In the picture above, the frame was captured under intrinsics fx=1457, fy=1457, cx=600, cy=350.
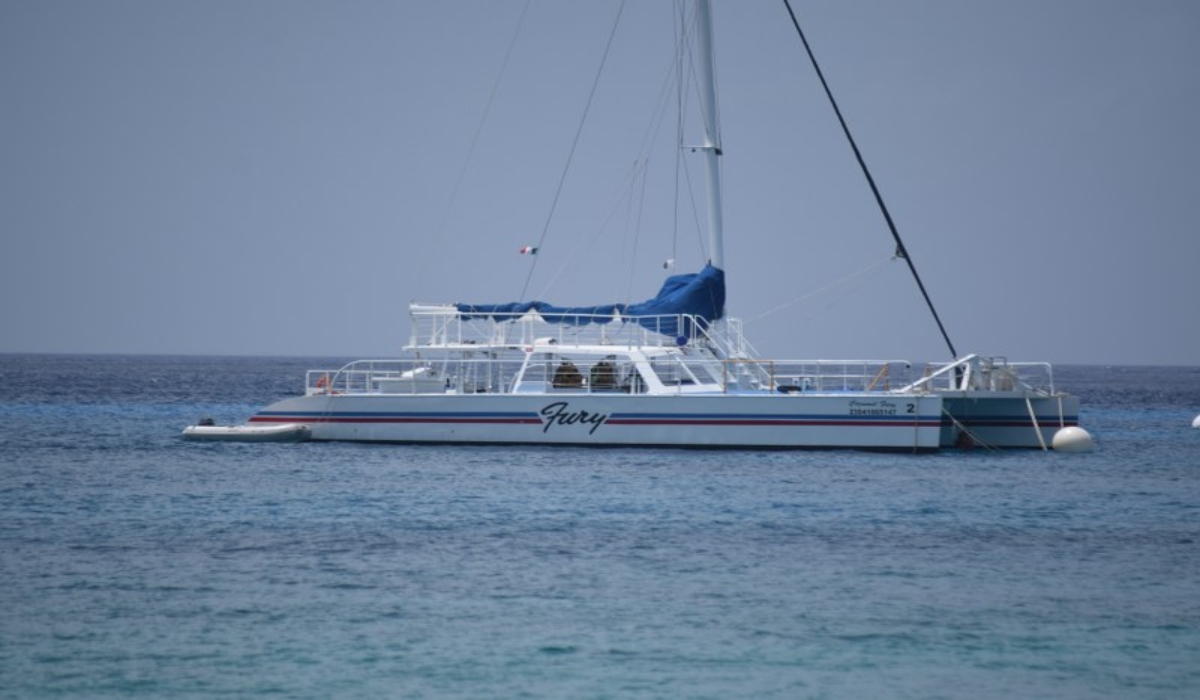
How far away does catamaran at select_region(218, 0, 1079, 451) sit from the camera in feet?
120

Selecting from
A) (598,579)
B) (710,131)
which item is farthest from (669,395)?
(598,579)

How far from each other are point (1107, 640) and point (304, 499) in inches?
664

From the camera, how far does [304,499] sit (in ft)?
94.8

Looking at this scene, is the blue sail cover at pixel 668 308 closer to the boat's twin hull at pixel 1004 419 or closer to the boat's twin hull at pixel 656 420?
the boat's twin hull at pixel 656 420

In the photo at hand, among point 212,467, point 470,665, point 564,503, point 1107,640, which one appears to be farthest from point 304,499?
point 1107,640

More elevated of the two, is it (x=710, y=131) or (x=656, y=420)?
(x=710, y=131)

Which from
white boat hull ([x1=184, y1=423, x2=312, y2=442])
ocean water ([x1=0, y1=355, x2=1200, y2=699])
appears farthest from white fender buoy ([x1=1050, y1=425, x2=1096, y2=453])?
white boat hull ([x1=184, y1=423, x2=312, y2=442])

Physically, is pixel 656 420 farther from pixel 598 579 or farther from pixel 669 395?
pixel 598 579

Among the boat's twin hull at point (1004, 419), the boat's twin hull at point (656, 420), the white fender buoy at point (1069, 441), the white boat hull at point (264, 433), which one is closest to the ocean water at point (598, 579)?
the boat's twin hull at point (656, 420)

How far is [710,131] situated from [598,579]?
839 inches

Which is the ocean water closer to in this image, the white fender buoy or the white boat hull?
the white boat hull

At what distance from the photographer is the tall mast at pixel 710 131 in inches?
1547

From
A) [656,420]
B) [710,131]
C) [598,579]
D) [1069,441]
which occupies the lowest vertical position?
[598,579]

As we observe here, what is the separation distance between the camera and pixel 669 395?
36.9 meters
